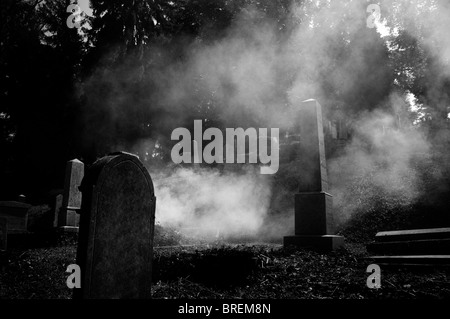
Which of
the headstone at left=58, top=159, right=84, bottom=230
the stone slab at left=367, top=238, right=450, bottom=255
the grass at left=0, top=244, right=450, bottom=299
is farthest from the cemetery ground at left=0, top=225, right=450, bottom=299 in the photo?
the headstone at left=58, top=159, right=84, bottom=230

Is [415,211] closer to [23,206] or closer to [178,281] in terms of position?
[178,281]

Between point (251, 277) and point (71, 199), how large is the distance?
7842 millimetres

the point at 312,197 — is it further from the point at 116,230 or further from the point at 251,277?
the point at 116,230

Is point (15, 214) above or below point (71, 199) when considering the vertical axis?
below

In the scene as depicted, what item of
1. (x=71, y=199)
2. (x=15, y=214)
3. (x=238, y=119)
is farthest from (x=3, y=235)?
(x=238, y=119)

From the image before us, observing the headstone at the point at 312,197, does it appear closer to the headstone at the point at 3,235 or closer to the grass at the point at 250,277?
the grass at the point at 250,277

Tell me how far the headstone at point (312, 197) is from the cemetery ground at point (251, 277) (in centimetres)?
81

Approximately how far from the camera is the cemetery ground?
4.29 metres

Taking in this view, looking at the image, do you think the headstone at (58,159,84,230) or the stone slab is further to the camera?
the headstone at (58,159,84,230)

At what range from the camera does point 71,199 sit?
10.7 meters

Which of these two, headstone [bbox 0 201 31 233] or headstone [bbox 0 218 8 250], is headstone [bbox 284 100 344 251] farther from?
headstone [bbox 0 201 31 233]

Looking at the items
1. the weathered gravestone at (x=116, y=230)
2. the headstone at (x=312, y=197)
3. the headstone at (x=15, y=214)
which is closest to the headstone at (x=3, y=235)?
the weathered gravestone at (x=116, y=230)

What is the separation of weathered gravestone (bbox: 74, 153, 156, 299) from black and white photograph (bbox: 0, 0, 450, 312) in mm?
2373
